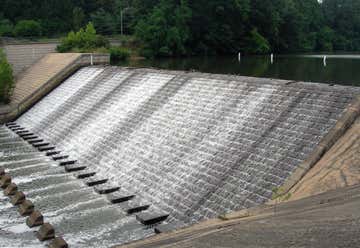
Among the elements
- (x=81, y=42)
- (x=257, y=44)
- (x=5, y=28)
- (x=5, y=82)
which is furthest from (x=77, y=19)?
(x=5, y=82)

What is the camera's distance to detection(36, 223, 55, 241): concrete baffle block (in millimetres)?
9656

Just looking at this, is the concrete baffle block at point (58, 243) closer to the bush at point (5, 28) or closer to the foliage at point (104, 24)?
the bush at point (5, 28)

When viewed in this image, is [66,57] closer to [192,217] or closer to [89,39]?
[89,39]

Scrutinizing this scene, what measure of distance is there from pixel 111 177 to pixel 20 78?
753 inches

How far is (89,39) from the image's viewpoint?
37562 millimetres

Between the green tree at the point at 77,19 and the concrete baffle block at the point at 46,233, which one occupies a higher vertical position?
the green tree at the point at 77,19

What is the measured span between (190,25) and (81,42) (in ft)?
57.1

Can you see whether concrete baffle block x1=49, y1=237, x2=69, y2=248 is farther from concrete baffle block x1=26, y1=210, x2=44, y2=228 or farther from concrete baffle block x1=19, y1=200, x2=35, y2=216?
concrete baffle block x1=19, y1=200, x2=35, y2=216

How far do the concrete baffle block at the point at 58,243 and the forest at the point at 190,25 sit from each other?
3935 centimetres

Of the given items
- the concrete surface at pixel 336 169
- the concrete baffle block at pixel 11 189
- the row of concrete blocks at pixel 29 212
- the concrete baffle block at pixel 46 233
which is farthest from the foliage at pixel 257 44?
the concrete baffle block at pixel 46 233

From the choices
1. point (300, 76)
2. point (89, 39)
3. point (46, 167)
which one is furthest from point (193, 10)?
point (46, 167)

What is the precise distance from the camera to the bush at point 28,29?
48750 millimetres

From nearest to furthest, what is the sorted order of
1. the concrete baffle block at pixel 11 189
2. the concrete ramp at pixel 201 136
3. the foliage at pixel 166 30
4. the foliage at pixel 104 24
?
the concrete ramp at pixel 201 136
the concrete baffle block at pixel 11 189
the foliage at pixel 166 30
the foliage at pixel 104 24

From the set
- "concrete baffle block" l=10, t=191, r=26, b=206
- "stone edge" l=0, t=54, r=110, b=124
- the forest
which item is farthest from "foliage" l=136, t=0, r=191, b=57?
"concrete baffle block" l=10, t=191, r=26, b=206
